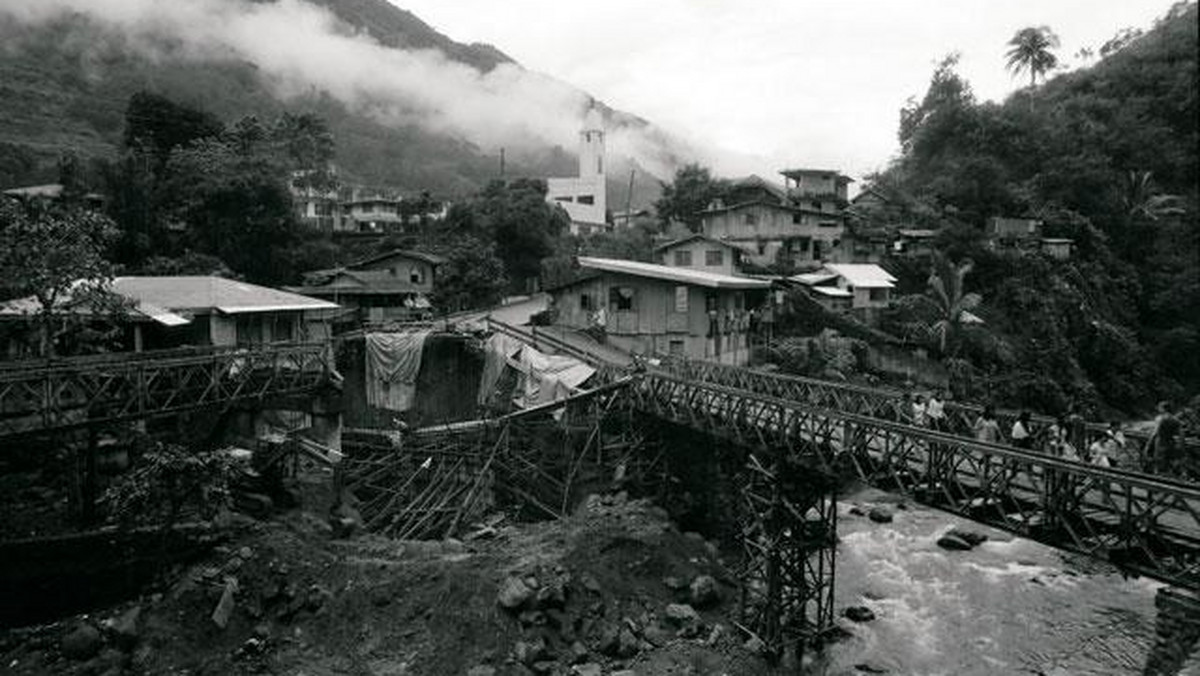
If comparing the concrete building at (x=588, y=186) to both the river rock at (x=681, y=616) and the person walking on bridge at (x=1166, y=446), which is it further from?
the person walking on bridge at (x=1166, y=446)

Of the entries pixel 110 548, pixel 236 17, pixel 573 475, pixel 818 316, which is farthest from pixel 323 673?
pixel 236 17

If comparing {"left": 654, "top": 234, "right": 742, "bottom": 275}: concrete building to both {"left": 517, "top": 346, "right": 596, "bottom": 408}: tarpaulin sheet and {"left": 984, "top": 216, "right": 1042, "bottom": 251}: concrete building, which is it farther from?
{"left": 517, "top": 346, "right": 596, "bottom": 408}: tarpaulin sheet

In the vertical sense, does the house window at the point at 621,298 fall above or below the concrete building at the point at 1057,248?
below

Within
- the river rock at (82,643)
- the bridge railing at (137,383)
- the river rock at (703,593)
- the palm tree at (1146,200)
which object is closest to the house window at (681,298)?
the river rock at (703,593)

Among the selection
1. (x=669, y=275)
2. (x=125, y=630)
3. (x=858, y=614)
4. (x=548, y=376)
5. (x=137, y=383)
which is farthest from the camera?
(x=669, y=275)

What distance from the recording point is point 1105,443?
17156 millimetres

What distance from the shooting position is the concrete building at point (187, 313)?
80.8ft

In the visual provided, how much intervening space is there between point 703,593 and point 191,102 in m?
71.0

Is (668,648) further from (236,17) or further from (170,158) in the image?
(236,17)

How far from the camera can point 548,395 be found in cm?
3058

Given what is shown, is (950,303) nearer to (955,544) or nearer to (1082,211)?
(955,544)

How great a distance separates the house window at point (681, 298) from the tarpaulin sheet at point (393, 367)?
12253 millimetres

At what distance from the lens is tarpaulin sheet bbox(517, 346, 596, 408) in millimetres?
30156

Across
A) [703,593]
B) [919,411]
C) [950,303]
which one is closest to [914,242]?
[950,303]
